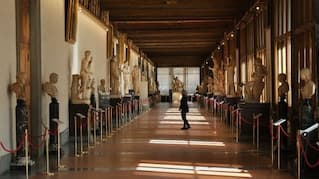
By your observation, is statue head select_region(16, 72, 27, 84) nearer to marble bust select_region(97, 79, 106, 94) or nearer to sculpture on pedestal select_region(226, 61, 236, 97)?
marble bust select_region(97, 79, 106, 94)

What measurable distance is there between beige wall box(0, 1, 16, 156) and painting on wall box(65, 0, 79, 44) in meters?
5.28

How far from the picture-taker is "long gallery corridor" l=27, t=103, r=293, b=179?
10070 millimetres

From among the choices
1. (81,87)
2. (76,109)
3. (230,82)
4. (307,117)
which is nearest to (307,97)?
(307,117)

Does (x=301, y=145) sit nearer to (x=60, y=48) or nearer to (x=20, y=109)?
(x=20, y=109)

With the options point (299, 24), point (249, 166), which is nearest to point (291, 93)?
point (299, 24)

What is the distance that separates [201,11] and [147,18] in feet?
9.92

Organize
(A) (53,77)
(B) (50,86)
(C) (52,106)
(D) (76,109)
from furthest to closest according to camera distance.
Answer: (D) (76,109)
(C) (52,106)
(B) (50,86)
(A) (53,77)

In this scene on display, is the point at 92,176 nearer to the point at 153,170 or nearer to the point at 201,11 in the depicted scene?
the point at 153,170

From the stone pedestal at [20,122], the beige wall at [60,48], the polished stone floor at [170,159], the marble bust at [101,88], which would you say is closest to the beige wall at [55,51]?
the beige wall at [60,48]

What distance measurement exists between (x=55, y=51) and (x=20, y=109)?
14.1 feet

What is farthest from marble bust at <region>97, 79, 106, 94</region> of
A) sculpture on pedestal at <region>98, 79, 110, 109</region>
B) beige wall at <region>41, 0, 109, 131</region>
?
beige wall at <region>41, 0, 109, 131</region>

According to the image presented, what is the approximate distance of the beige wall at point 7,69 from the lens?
1052cm

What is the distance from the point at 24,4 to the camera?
12.5 m

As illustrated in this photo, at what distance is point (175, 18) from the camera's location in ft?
91.7
